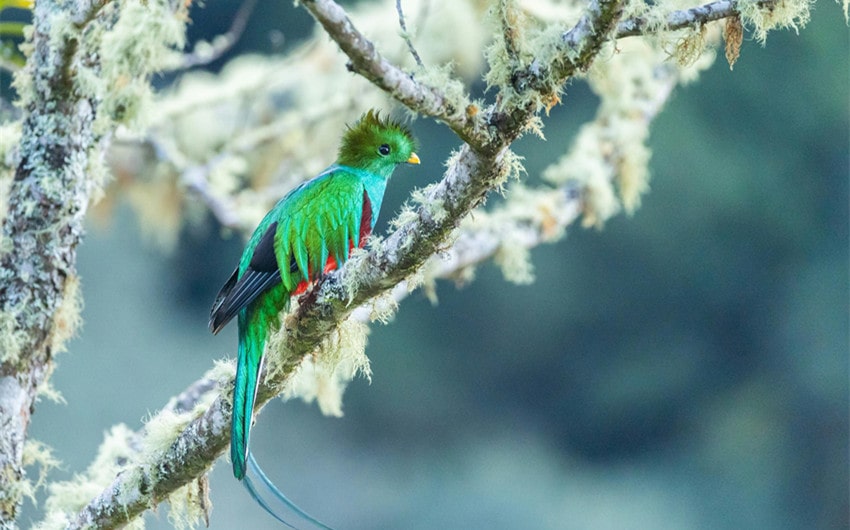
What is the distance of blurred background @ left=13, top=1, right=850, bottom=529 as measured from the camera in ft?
31.4

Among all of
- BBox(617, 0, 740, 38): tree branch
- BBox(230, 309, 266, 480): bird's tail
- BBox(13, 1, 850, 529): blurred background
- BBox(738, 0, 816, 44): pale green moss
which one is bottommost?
BBox(230, 309, 266, 480): bird's tail

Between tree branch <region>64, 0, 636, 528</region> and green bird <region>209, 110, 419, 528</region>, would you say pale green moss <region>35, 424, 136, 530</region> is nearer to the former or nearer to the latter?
tree branch <region>64, 0, 636, 528</region>

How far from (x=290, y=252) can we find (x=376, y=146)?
1.49 feet

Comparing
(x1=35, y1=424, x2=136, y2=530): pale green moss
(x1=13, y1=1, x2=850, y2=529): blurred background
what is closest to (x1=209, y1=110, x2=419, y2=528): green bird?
(x1=35, y1=424, x2=136, y2=530): pale green moss

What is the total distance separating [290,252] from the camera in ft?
8.00

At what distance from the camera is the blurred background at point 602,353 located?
958 centimetres

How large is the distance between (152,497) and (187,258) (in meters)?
8.31

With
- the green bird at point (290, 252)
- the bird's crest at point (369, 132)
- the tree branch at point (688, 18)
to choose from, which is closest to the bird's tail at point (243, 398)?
the green bird at point (290, 252)

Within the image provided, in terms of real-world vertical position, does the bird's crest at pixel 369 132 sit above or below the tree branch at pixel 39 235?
above

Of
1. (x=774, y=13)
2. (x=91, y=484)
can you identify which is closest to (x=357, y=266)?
(x=774, y=13)

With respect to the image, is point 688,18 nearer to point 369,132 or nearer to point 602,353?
point 369,132

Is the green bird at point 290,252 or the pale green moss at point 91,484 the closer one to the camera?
the green bird at point 290,252

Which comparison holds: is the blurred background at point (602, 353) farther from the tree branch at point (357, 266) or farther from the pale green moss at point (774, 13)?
the pale green moss at point (774, 13)

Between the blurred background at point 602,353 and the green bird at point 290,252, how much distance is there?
260 inches
